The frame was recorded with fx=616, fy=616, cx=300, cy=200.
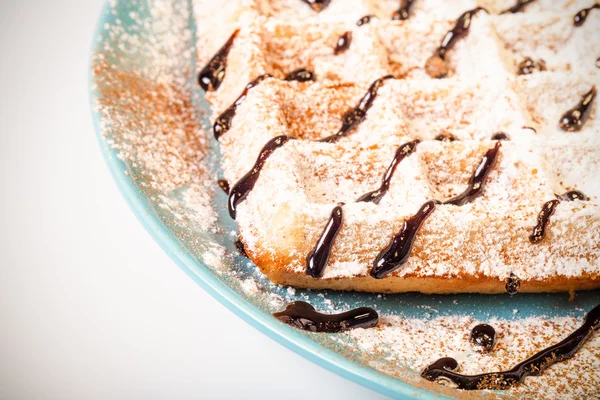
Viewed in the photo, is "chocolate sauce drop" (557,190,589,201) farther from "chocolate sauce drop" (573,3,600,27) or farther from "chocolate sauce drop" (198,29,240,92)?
"chocolate sauce drop" (198,29,240,92)

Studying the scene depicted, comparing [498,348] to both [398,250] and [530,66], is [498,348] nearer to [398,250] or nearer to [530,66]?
[398,250]

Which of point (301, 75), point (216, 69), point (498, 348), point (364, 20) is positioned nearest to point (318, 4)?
point (364, 20)

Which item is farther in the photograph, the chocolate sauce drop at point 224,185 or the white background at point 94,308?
the chocolate sauce drop at point 224,185

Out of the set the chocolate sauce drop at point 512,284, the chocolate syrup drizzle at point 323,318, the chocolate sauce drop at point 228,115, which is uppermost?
the chocolate sauce drop at point 228,115

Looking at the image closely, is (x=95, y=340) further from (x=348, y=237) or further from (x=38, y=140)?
(x=38, y=140)

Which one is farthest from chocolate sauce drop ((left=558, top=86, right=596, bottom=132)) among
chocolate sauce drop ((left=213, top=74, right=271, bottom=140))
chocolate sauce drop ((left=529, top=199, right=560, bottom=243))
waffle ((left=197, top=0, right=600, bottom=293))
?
chocolate sauce drop ((left=213, top=74, right=271, bottom=140))

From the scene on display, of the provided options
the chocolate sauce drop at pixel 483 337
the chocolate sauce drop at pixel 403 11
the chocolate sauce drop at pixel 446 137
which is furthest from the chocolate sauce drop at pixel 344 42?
the chocolate sauce drop at pixel 483 337

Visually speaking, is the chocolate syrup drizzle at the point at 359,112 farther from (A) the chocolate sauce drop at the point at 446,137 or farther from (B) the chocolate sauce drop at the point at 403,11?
(B) the chocolate sauce drop at the point at 403,11
